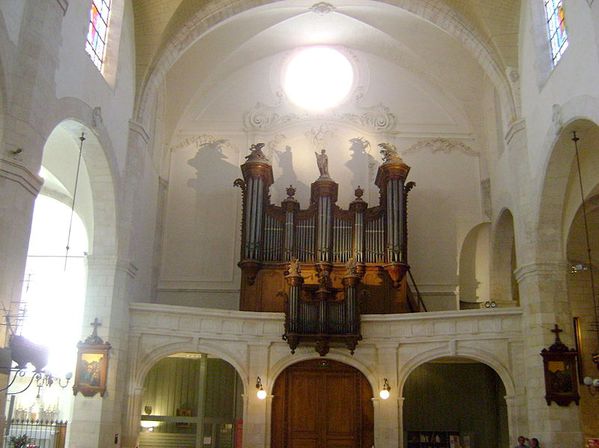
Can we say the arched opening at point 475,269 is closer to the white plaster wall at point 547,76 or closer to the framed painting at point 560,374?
the white plaster wall at point 547,76

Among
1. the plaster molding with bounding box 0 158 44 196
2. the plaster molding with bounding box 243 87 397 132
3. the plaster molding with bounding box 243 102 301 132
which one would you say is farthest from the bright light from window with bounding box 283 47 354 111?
the plaster molding with bounding box 0 158 44 196

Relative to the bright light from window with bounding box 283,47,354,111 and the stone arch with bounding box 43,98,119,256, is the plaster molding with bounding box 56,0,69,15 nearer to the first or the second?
the stone arch with bounding box 43,98,119,256

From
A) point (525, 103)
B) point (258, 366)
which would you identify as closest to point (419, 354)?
point (258, 366)

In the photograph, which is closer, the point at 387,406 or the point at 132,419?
the point at 132,419

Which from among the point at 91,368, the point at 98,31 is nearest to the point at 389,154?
the point at 98,31

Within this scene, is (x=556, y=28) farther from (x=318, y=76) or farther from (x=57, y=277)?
(x=57, y=277)

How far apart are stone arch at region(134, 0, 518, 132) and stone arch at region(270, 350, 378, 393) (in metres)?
6.95

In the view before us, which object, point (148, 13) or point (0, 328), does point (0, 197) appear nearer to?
point (0, 328)

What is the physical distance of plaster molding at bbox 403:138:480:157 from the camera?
2144 cm

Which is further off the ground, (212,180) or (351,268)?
(212,180)

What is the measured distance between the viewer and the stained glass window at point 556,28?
14.2 metres

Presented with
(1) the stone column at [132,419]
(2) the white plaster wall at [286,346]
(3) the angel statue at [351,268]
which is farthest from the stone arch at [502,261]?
(1) the stone column at [132,419]

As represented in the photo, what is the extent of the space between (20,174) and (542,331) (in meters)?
10.9

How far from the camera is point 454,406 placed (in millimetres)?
19828
